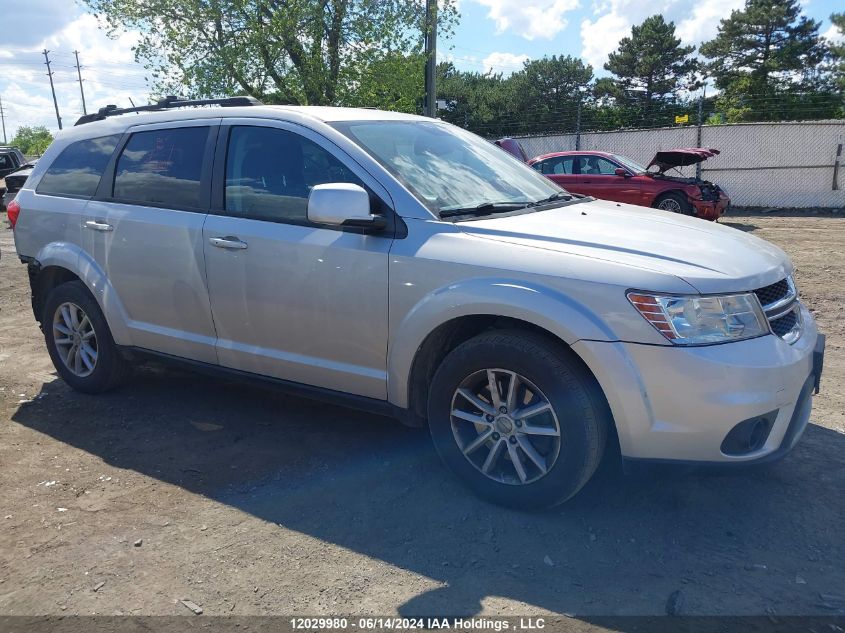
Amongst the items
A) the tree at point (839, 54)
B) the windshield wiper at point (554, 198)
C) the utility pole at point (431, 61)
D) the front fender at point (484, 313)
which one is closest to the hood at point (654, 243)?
the windshield wiper at point (554, 198)

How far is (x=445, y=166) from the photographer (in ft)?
13.1

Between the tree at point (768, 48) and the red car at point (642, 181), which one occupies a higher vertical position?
the tree at point (768, 48)

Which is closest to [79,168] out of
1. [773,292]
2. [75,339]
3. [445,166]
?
[75,339]

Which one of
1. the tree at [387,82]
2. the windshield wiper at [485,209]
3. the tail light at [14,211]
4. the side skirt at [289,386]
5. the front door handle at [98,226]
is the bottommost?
the side skirt at [289,386]

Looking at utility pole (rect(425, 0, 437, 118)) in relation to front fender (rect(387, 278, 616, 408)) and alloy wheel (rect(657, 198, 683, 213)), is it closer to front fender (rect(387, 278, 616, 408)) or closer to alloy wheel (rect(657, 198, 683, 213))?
alloy wheel (rect(657, 198, 683, 213))

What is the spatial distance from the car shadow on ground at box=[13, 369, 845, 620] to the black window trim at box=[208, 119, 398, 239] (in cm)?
125

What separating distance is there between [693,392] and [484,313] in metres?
0.92

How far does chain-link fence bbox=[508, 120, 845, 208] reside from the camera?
1822 centimetres

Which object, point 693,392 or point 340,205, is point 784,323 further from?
point 340,205

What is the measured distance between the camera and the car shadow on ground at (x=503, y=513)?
112 inches

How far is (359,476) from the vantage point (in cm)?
382

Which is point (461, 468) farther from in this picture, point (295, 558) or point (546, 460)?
point (295, 558)

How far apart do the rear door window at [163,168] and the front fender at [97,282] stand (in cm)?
47

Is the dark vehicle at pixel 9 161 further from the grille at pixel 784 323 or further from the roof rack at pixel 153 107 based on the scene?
the grille at pixel 784 323
